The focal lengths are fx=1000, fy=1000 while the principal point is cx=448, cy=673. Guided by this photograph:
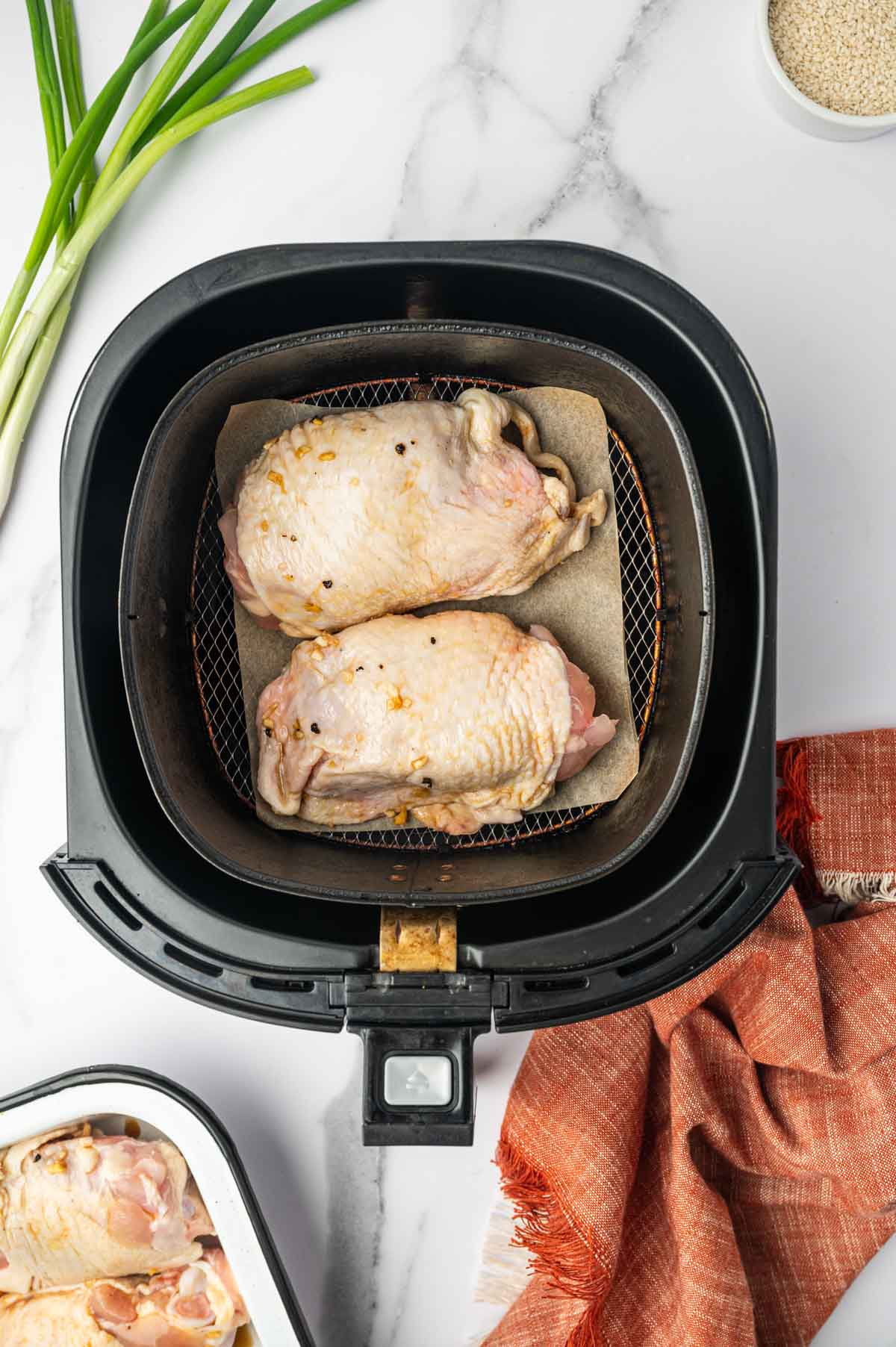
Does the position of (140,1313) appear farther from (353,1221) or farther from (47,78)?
(47,78)

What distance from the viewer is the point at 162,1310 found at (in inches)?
46.9

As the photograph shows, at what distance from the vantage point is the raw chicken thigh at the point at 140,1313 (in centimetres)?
118

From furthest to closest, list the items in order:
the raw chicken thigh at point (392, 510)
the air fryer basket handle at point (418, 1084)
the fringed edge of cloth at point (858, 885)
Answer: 1. the fringed edge of cloth at point (858, 885)
2. the raw chicken thigh at point (392, 510)
3. the air fryer basket handle at point (418, 1084)

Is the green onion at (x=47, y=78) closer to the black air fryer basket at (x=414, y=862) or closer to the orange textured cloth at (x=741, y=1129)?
the black air fryer basket at (x=414, y=862)

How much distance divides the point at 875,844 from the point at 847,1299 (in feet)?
1.94

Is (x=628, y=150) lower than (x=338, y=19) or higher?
lower

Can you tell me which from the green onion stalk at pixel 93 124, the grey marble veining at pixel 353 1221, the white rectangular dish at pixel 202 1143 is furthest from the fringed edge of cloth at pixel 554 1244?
the green onion stalk at pixel 93 124

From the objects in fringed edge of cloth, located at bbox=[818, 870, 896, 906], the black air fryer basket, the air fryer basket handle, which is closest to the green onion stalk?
the black air fryer basket

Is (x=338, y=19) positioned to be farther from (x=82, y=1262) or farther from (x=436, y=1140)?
(x=82, y=1262)

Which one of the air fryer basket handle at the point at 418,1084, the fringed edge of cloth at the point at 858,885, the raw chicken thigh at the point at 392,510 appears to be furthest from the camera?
the fringed edge of cloth at the point at 858,885

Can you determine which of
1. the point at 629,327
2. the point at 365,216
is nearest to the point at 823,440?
the point at 629,327

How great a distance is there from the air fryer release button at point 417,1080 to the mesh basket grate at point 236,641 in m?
0.29

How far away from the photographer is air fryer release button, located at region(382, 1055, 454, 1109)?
94cm

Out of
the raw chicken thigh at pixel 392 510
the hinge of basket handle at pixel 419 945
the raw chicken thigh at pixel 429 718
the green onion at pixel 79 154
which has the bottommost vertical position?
the hinge of basket handle at pixel 419 945
